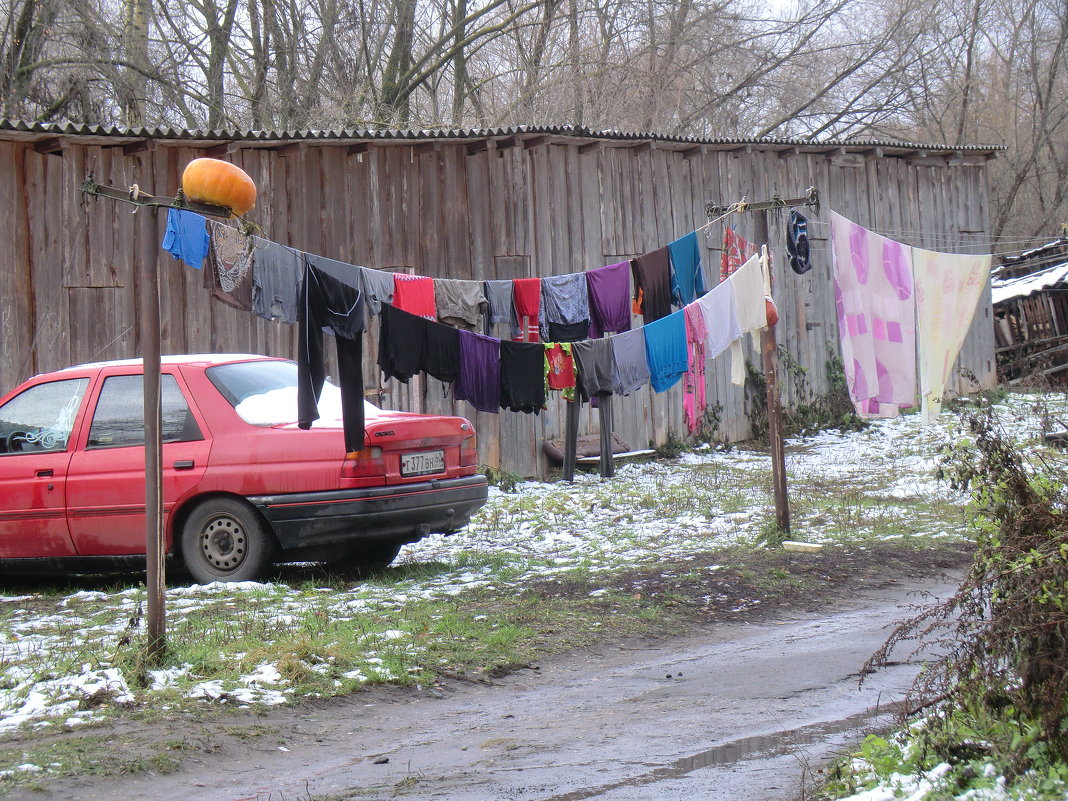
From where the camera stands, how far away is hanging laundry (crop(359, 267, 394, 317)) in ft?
32.0

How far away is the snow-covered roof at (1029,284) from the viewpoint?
2347cm

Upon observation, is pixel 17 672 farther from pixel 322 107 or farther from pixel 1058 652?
pixel 322 107

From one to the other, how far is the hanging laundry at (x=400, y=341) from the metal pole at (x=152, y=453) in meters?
4.05

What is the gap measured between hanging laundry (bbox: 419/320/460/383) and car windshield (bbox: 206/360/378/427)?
5.17 ft

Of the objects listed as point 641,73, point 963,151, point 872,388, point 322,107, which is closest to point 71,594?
point 872,388

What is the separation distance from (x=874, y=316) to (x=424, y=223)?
5.88m

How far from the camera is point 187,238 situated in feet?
25.3

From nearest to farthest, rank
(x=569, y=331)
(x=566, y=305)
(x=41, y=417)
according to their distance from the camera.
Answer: (x=41, y=417)
(x=566, y=305)
(x=569, y=331)

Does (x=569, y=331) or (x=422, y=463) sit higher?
(x=569, y=331)

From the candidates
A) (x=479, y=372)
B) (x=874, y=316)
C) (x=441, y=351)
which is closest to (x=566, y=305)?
(x=479, y=372)

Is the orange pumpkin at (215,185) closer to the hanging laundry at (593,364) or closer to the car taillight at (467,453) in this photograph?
the car taillight at (467,453)

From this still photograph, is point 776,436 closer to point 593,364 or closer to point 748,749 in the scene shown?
point 593,364

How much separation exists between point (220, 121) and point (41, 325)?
9.41 m

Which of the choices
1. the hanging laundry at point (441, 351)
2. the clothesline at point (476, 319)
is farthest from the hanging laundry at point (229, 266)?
the hanging laundry at point (441, 351)
